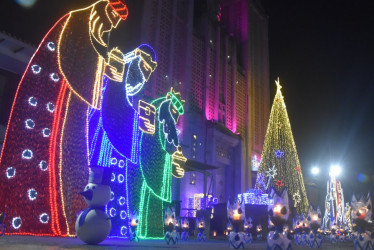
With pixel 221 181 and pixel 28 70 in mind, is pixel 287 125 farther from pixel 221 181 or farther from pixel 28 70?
pixel 28 70

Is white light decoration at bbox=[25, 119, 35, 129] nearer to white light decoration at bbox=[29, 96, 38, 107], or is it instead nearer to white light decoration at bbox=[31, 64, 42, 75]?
white light decoration at bbox=[29, 96, 38, 107]

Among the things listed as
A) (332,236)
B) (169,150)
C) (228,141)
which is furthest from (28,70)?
(228,141)

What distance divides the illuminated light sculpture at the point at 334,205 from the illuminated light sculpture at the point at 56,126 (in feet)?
93.2

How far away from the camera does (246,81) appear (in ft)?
161

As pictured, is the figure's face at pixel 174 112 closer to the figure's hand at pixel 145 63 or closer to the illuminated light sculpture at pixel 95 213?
the figure's hand at pixel 145 63

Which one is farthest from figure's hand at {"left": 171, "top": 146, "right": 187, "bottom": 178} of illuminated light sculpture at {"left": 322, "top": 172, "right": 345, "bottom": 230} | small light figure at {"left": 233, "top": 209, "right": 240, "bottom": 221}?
illuminated light sculpture at {"left": 322, "top": 172, "right": 345, "bottom": 230}

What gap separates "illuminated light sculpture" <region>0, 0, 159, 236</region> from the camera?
11.9m

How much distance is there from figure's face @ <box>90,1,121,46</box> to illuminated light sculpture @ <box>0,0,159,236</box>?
0.05 m

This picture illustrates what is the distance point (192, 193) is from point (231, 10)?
30.5m

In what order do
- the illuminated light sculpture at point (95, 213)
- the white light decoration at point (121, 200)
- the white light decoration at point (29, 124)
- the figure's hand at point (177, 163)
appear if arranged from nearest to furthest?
the illuminated light sculpture at point (95, 213) < the white light decoration at point (29, 124) < the white light decoration at point (121, 200) < the figure's hand at point (177, 163)

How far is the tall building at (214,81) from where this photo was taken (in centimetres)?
3331

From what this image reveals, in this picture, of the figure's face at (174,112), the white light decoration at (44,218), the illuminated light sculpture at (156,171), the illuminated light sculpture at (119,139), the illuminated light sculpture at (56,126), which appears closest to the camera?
the illuminated light sculpture at (56,126)

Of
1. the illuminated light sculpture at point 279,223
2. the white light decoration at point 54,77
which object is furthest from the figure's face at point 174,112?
the illuminated light sculpture at point 279,223

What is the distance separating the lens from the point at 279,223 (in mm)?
10070
